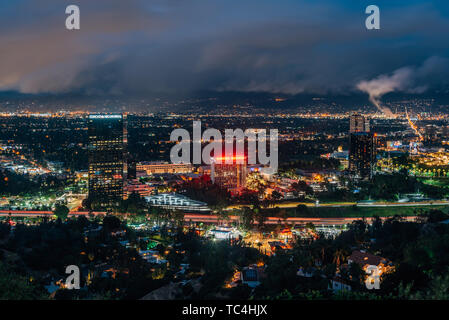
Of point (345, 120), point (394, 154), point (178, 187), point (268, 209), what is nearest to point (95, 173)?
point (178, 187)

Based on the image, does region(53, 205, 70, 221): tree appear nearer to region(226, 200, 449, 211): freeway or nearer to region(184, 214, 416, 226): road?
region(184, 214, 416, 226): road

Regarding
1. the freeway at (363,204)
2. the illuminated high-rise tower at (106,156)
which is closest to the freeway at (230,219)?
the freeway at (363,204)

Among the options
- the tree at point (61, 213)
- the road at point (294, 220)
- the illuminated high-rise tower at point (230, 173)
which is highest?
the illuminated high-rise tower at point (230, 173)

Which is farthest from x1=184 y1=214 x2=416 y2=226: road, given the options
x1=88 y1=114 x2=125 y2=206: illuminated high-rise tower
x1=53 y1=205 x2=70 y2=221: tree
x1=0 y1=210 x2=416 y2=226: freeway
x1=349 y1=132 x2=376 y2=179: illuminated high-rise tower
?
x1=349 y1=132 x2=376 y2=179: illuminated high-rise tower

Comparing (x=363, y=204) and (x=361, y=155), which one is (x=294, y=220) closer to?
(x=363, y=204)

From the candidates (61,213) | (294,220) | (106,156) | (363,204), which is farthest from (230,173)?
(61,213)

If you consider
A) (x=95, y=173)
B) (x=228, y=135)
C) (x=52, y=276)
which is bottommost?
(x=52, y=276)

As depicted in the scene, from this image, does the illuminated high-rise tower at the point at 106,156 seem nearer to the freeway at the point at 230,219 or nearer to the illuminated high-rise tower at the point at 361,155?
the freeway at the point at 230,219

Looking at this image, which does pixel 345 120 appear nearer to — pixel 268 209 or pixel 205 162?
pixel 205 162
